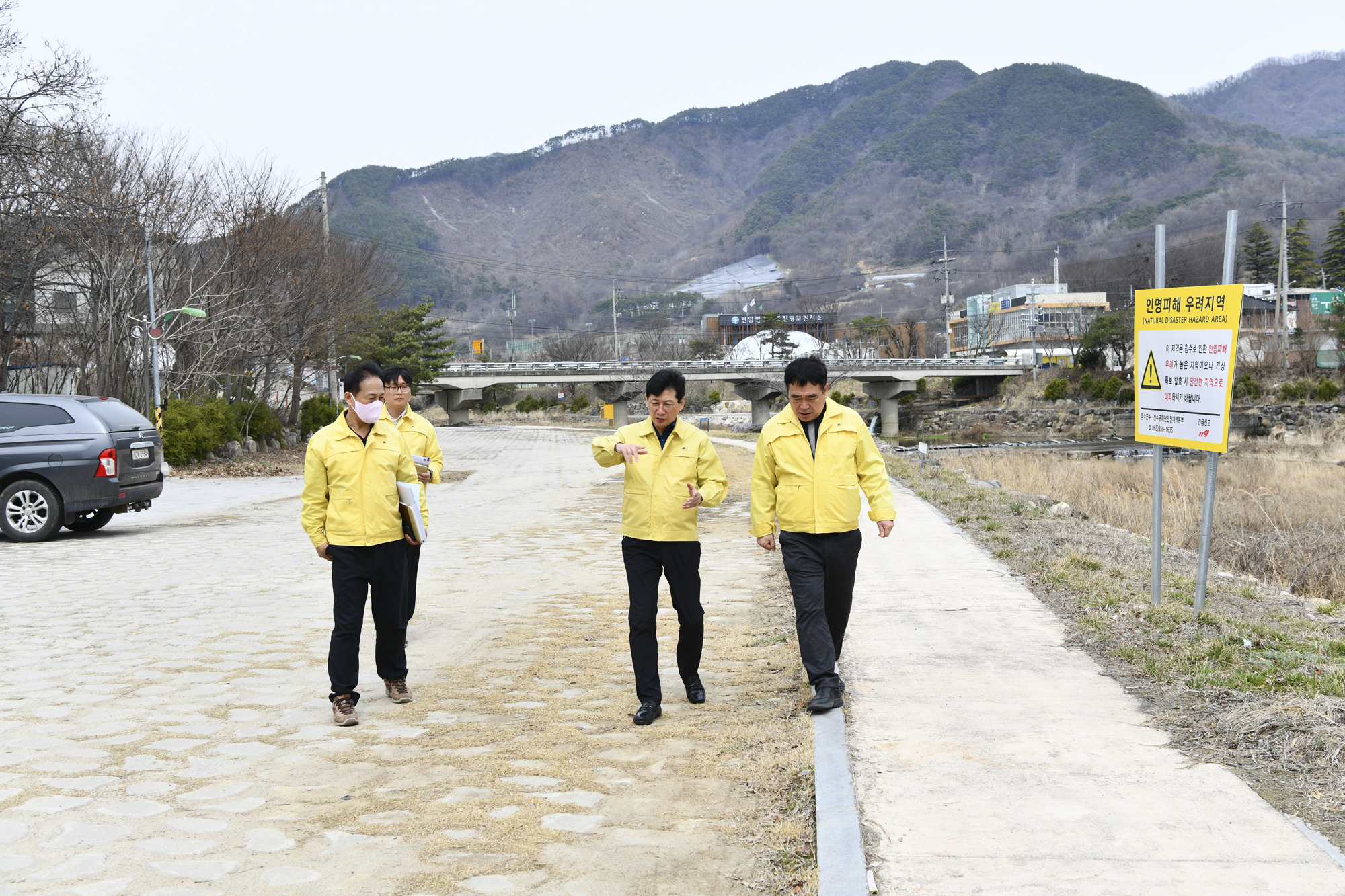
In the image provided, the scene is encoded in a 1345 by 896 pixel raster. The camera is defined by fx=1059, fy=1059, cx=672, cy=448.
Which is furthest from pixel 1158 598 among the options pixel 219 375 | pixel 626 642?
pixel 219 375

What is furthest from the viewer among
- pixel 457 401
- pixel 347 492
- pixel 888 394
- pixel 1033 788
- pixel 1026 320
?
pixel 1026 320

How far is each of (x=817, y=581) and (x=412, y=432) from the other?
3.51 meters

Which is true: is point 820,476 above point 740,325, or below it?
below

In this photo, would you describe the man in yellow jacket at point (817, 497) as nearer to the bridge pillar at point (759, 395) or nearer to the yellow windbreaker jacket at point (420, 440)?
the yellow windbreaker jacket at point (420, 440)

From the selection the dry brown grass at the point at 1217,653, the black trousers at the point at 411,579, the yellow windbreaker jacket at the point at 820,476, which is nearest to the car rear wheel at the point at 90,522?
the black trousers at the point at 411,579

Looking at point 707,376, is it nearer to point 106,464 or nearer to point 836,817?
point 106,464

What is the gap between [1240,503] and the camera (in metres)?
17.7

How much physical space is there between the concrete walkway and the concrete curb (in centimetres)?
7

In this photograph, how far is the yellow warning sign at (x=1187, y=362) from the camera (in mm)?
6973

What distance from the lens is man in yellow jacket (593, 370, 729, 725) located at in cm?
572

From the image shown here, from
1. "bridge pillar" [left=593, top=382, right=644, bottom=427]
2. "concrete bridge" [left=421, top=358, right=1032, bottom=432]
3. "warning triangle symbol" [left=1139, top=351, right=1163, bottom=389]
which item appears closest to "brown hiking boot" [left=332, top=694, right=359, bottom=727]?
"warning triangle symbol" [left=1139, top=351, right=1163, bottom=389]

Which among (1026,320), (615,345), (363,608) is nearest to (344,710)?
(363,608)

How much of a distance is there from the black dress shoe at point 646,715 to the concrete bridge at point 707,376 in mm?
67639

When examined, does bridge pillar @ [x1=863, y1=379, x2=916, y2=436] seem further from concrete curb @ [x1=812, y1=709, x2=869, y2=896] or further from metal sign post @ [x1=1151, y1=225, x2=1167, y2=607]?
concrete curb @ [x1=812, y1=709, x2=869, y2=896]
